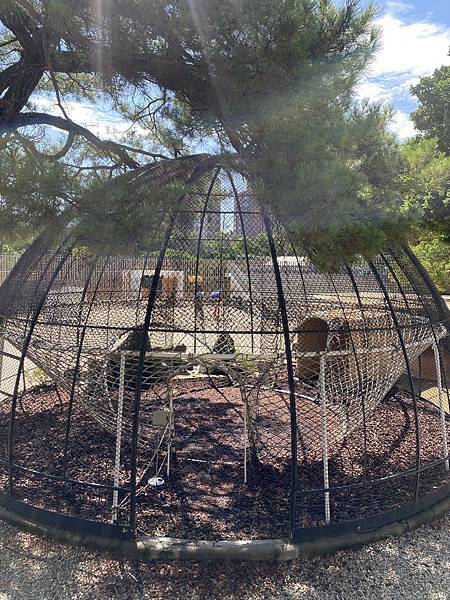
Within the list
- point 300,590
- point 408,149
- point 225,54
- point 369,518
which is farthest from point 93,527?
point 408,149

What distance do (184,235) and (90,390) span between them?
1.70 metres

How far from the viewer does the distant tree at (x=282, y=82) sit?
8.29ft

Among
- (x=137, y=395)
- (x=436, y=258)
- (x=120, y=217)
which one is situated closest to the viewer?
(x=120, y=217)

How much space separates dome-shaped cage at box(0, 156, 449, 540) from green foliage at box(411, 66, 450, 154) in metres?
6.33

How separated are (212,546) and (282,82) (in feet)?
9.32

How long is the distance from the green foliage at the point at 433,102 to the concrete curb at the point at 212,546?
28.4ft

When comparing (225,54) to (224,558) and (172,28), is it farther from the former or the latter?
(224,558)

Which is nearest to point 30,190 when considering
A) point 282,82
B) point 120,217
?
point 120,217

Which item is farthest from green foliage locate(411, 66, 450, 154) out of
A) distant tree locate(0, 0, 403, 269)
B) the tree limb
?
the tree limb

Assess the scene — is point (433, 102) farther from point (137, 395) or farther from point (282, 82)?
point (137, 395)

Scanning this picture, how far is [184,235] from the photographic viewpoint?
4.30 m

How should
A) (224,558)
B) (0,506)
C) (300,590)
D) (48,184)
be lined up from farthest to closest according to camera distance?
(0,506) < (224,558) < (300,590) < (48,184)

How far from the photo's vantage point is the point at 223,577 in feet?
8.26

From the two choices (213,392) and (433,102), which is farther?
(433,102)
